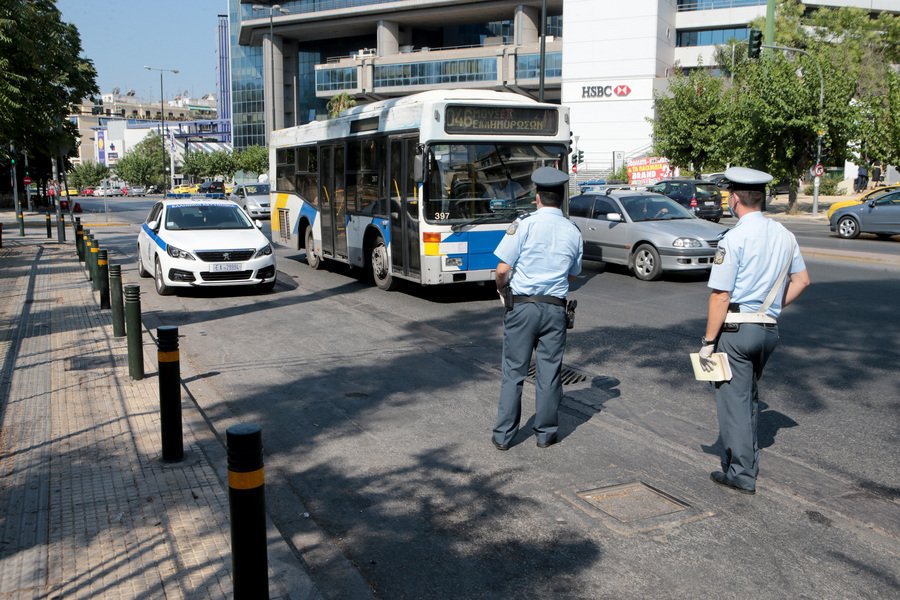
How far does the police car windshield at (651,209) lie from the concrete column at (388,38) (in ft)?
237

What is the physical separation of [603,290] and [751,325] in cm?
904

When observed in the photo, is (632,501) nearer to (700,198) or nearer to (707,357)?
(707,357)

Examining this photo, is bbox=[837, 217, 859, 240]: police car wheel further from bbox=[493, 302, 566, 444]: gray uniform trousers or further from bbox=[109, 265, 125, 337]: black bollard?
bbox=[493, 302, 566, 444]: gray uniform trousers

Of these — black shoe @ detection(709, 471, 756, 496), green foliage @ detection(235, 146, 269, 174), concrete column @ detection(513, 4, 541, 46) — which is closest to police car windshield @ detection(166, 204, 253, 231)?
black shoe @ detection(709, 471, 756, 496)

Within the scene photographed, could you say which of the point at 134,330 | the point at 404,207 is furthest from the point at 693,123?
the point at 134,330

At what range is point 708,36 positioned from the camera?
73.9m

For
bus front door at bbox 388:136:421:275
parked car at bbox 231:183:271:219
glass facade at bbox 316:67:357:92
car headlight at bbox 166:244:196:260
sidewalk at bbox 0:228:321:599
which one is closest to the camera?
sidewalk at bbox 0:228:321:599

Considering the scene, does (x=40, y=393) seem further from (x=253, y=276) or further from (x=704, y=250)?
(x=704, y=250)

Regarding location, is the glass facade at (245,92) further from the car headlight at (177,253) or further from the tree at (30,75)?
the car headlight at (177,253)

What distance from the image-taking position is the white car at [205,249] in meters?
13.2

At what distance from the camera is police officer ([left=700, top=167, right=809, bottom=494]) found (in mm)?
4875

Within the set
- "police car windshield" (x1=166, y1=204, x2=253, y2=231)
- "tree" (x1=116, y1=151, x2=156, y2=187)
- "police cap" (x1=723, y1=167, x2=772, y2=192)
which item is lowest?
"police car windshield" (x1=166, y1=204, x2=253, y2=231)

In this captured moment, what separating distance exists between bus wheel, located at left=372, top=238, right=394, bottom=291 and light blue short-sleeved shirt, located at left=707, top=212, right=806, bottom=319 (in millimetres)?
9080

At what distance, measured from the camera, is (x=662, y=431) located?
6.41 meters
